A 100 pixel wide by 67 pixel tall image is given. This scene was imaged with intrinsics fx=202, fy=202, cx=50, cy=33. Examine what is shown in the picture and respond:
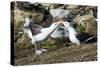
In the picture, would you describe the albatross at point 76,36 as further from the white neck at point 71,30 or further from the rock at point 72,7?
the rock at point 72,7

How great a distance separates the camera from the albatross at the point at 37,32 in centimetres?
185

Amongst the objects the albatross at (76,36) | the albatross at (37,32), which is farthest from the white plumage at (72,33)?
the albatross at (37,32)

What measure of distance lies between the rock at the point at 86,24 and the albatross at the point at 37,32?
0.28 metres

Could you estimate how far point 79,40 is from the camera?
79.7 inches

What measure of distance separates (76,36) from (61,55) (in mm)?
245

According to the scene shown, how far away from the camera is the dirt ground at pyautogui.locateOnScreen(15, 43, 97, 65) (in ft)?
6.03

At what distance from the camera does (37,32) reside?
1884mm

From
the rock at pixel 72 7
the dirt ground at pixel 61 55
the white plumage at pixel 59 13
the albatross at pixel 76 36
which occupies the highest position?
the rock at pixel 72 7

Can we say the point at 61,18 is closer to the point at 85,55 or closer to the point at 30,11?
the point at 30,11

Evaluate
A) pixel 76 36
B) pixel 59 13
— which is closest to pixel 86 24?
pixel 76 36

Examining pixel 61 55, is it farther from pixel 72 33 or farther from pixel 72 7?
pixel 72 7

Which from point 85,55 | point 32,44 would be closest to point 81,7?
point 85,55

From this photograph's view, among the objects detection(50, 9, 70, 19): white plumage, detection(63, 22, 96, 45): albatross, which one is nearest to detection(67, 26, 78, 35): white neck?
detection(63, 22, 96, 45): albatross
